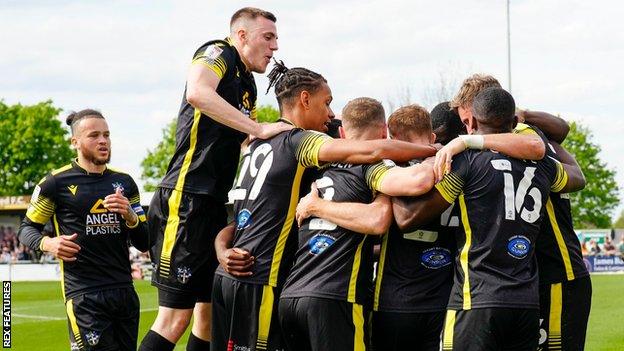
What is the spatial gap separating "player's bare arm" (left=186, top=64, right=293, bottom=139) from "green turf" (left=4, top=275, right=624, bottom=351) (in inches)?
341

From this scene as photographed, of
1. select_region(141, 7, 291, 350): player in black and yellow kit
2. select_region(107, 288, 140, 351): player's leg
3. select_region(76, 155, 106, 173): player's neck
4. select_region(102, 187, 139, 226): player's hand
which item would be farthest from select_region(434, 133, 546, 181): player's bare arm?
select_region(76, 155, 106, 173): player's neck

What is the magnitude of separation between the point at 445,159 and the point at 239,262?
1726 millimetres

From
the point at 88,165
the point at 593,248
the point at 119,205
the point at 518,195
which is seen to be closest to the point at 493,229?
the point at 518,195

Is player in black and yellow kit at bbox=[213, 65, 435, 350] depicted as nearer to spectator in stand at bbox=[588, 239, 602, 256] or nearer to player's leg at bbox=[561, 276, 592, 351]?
player's leg at bbox=[561, 276, 592, 351]

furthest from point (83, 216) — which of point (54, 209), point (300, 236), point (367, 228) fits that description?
point (367, 228)

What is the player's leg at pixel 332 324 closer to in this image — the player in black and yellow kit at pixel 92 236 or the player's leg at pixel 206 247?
the player's leg at pixel 206 247

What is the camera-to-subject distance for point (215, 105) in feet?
23.7

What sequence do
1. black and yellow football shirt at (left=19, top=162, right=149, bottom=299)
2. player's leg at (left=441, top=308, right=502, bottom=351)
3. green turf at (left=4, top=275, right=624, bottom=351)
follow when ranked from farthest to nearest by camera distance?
green turf at (left=4, top=275, right=624, bottom=351) → black and yellow football shirt at (left=19, top=162, right=149, bottom=299) → player's leg at (left=441, top=308, right=502, bottom=351)

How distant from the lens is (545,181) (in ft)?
21.2

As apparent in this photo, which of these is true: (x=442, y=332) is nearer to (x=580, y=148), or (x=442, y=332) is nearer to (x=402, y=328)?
(x=402, y=328)

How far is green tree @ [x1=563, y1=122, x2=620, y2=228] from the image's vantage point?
3285 inches

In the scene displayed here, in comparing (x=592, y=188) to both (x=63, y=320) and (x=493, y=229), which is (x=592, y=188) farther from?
(x=493, y=229)

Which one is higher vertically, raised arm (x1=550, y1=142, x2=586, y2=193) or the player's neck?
the player's neck

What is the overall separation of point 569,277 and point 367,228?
1.85 meters
